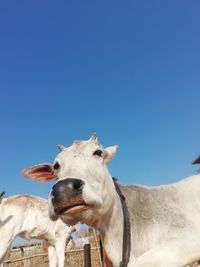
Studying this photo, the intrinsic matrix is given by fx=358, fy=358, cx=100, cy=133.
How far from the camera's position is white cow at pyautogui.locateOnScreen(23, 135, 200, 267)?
12.3 feet

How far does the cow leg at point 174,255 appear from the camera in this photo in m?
3.50

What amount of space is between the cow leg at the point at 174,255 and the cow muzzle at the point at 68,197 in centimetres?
84

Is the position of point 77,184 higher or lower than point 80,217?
higher

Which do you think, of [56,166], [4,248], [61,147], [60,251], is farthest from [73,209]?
[60,251]

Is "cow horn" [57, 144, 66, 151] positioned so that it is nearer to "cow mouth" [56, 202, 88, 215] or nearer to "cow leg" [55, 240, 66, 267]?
"cow mouth" [56, 202, 88, 215]

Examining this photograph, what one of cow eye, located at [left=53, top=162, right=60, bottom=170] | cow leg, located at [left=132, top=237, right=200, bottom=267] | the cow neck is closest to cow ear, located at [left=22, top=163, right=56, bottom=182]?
cow eye, located at [left=53, top=162, right=60, bottom=170]

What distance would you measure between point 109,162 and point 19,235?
24.4ft

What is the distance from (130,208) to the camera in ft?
15.4

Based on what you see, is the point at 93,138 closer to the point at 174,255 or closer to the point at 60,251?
the point at 174,255

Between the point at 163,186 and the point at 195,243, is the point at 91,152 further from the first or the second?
the point at 195,243

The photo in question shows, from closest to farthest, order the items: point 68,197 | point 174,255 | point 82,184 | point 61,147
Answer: point 174,255
point 68,197
point 82,184
point 61,147

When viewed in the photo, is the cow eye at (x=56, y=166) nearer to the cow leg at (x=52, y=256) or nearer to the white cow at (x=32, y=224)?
the white cow at (x=32, y=224)

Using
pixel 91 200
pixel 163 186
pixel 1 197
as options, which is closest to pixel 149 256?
pixel 91 200

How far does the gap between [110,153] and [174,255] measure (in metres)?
1.95
